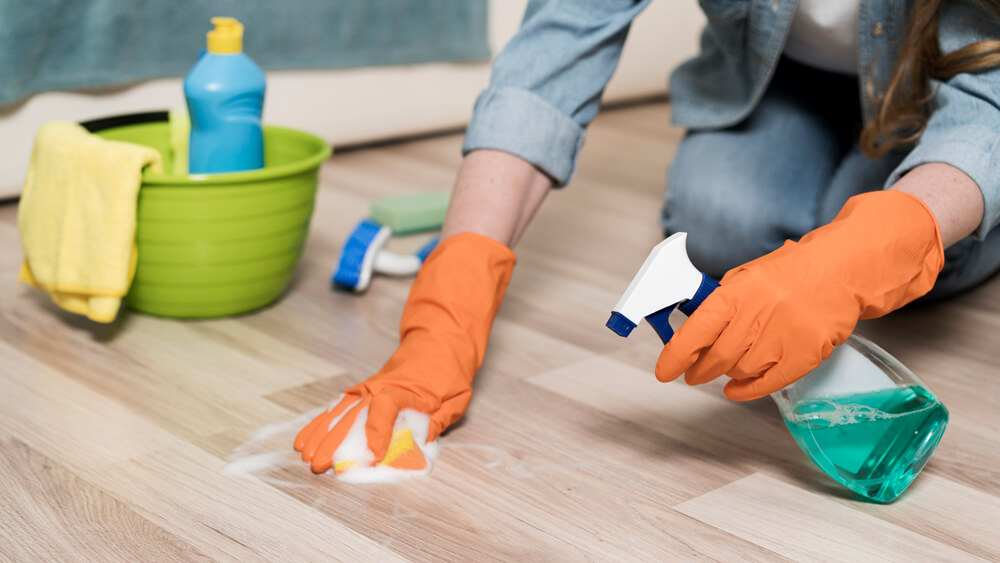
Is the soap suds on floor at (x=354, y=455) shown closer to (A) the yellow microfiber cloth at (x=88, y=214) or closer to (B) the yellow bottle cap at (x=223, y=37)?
(A) the yellow microfiber cloth at (x=88, y=214)

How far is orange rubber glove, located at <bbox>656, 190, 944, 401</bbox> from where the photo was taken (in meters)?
0.70

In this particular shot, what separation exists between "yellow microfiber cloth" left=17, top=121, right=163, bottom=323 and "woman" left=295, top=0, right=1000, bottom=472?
1.03 feet

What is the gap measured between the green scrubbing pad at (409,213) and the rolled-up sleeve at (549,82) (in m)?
0.44

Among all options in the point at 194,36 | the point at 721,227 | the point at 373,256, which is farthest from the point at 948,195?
the point at 194,36

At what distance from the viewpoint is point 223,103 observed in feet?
3.33

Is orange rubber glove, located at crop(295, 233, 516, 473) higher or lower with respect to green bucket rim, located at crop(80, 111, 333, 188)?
lower

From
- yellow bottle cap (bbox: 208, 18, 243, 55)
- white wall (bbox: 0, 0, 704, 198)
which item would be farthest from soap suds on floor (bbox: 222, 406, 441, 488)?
white wall (bbox: 0, 0, 704, 198)

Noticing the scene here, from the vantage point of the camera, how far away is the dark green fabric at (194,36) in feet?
4.40

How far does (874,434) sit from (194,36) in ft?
4.05

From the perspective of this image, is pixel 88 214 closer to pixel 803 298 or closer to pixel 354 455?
pixel 354 455

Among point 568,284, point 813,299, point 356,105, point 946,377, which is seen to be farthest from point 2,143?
point 946,377

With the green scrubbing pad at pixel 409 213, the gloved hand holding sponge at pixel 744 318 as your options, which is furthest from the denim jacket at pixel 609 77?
the green scrubbing pad at pixel 409 213

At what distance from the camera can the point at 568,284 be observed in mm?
1277

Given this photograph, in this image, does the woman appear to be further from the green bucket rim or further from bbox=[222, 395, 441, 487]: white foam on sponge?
the green bucket rim
